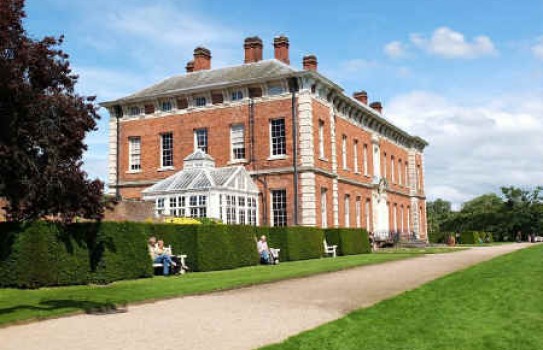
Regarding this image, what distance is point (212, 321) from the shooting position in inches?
361

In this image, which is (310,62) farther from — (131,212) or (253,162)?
(131,212)

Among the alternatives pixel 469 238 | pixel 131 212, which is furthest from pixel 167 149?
pixel 469 238

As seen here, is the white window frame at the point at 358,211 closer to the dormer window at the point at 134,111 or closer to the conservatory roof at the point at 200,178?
the conservatory roof at the point at 200,178

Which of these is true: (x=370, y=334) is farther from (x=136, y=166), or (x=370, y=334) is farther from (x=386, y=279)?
(x=136, y=166)

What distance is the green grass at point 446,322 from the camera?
24.0ft

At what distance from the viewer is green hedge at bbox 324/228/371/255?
29.0 meters

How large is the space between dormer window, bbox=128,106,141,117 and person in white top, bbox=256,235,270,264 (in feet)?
54.3

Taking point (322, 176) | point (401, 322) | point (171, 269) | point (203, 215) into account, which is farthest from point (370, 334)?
point (322, 176)

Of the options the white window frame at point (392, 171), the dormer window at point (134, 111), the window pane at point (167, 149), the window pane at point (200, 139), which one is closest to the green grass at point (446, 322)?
the window pane at point (200, 139)

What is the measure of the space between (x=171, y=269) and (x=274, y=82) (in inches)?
608

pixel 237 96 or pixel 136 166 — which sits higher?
pixel 237 96

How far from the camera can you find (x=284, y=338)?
771 centimetres

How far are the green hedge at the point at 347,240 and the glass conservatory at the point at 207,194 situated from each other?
4106mm

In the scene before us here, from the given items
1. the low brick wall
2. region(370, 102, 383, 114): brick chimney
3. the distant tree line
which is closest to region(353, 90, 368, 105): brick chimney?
region(370, 102, 383, 114): brick chimney
